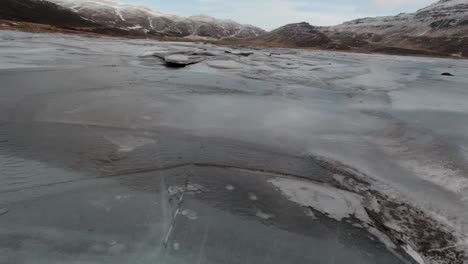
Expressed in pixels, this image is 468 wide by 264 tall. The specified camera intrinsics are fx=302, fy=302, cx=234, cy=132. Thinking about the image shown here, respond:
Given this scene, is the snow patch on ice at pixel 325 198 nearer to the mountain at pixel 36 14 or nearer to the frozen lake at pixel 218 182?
the frozen lake at pixel 218 182

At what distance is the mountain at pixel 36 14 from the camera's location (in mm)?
77438

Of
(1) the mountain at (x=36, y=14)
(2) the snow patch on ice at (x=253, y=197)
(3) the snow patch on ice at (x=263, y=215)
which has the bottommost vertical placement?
(3) the snow patch on ice at (x=263, y=215)

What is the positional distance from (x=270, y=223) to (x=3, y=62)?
12.5 meters

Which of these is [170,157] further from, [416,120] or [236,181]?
[416,120]

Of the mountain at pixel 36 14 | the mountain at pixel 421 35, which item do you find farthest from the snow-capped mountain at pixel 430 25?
the mountain at pixel 36 14

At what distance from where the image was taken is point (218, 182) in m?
4.03

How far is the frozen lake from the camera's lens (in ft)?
9.43

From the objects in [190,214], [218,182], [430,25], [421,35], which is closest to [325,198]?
[218,182]

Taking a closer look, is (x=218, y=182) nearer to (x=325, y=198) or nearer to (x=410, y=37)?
(x=325, y=198)

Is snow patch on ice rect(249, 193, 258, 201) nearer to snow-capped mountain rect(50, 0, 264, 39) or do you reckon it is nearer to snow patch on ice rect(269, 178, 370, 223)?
snow patch on ice rect(269, 178, 370, 223)

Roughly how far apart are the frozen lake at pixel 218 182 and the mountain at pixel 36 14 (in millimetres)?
87131

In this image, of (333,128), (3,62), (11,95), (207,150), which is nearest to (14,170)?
(207,150)

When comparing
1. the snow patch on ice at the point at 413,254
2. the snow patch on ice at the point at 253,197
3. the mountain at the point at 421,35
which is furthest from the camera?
the mountain at the point at 421,35

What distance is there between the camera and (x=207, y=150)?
500 centimetres
